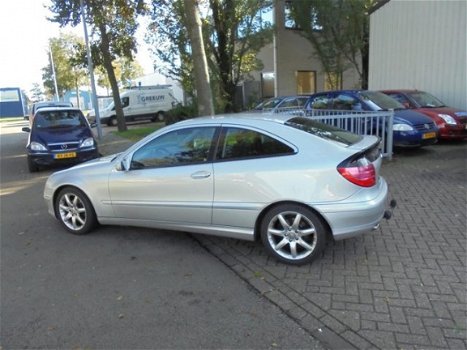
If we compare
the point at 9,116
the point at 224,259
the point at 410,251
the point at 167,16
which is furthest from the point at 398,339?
the point at 9,116

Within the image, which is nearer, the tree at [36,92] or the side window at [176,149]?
the side window at [176,149]

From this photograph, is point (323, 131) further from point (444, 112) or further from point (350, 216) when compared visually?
point (444, 112)

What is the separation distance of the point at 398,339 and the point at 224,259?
80.8 inches

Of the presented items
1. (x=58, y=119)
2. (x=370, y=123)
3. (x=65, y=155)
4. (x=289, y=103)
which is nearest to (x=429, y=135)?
(x=370, y=123)

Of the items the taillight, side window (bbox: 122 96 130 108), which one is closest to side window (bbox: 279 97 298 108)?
the taillight

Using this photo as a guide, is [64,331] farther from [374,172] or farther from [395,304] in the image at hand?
[374,172]

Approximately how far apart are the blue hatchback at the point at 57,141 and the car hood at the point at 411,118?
7.63 metres

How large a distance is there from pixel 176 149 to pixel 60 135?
7.06 m

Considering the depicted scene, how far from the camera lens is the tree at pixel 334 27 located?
61.7 ft

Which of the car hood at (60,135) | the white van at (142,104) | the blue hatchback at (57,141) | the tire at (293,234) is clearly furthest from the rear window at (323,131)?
the white van at (142,104)

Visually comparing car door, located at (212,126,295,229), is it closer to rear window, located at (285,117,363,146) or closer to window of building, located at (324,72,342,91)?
rear window, located at (285,117,363,146)

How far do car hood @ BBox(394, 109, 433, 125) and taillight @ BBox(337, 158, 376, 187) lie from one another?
628 centimetres

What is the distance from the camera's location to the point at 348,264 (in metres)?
4.24

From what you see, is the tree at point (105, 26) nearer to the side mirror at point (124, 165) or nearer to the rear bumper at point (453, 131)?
the rear bumper at point (453, 131)
